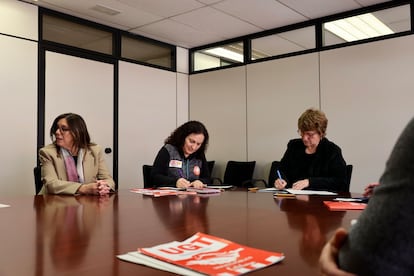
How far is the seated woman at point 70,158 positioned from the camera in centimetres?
272

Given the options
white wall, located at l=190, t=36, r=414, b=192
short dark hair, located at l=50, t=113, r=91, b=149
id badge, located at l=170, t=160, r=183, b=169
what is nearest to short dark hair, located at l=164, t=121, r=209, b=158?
id badge, located at l=170, t=160, r=183, b=169

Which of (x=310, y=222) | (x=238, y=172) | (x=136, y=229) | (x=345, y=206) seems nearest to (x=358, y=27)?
(x=238, y=172)

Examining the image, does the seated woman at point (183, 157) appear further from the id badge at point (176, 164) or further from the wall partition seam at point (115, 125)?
the wall partition seam at point (115, 125)

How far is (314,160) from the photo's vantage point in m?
3.07

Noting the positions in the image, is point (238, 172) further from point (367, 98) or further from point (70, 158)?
point (70, 158)

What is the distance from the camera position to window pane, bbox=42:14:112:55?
186 inches

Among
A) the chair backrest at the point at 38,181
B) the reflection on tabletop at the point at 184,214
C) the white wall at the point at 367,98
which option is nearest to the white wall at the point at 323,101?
the white wall at the point at 367,98

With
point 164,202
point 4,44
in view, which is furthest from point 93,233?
point 4,44

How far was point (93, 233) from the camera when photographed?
1.25 meters

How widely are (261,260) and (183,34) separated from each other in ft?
16.8

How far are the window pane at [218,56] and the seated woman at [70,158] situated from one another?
3.46 meters

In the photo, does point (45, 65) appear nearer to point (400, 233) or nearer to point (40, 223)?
point (40, 223)

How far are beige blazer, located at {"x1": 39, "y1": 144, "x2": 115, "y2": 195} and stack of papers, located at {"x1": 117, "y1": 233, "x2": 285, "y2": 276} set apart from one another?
67.0 inches

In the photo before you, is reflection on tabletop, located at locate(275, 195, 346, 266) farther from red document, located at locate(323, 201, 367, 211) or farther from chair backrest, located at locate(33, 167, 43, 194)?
chair backrest, located at locate(33, 167, 43, 194)
